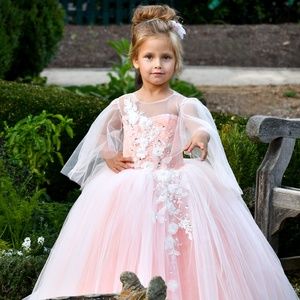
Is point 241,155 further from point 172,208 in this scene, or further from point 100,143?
point 172,208

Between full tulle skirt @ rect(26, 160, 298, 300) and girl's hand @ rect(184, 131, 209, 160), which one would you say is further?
girl's hand @ rect(184, 131, 209, 160)

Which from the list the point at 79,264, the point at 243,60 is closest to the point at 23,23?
the point at 243,60

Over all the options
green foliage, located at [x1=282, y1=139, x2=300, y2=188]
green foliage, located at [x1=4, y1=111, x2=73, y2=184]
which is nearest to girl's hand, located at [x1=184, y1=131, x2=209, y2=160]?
green foliage, located at [x1=4, y1=111, x2=73, y2=184]

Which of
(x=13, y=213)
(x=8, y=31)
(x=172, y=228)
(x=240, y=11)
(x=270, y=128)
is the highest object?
(x=270, y=128)

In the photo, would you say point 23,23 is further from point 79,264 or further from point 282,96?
point 79,264

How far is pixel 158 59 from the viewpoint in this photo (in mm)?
5191

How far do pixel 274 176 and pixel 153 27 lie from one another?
44.5 inches

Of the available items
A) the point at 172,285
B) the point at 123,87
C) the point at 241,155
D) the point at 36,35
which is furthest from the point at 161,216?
the point at 36,35

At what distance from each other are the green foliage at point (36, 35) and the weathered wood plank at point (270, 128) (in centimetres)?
505

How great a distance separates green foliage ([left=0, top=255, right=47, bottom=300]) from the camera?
5555 mm

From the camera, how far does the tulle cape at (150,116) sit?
16.9 feet

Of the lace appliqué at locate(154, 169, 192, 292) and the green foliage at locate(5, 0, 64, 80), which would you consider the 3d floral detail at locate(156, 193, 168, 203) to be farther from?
the green foliage at locate(5, 0, 64, 80)

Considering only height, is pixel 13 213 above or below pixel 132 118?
below

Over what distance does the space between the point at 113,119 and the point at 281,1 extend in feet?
39.2
